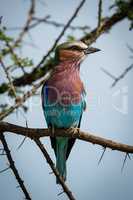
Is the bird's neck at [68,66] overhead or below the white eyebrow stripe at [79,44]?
below

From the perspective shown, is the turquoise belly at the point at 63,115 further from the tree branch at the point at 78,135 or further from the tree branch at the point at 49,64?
the tree branch at the point at 78,135

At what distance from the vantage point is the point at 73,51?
213 inches

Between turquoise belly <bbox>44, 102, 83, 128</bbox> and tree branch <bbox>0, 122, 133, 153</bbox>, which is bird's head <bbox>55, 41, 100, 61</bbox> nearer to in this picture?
turquoise belly <bbox>44, 102, 83, 128</bbox>

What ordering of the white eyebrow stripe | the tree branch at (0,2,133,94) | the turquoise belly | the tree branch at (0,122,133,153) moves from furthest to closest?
the white eyebrow stripe
the tree branch at (0,2,133,94)
the turquoise belly
the tree branch at (0,122,133,153)

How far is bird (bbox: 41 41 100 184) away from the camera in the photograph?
199 inches

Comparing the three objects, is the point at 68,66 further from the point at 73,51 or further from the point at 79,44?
the point at 79,44

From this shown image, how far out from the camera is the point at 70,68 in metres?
5.41

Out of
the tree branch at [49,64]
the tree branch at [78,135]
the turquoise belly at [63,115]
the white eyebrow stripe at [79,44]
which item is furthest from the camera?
the white eyebrow stripe at [79,44]

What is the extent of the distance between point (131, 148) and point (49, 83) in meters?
1.74

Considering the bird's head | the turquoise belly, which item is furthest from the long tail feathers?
the bird's head

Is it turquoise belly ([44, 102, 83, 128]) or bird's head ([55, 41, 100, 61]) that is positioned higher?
bird's head ([55, 41, 100, 61])

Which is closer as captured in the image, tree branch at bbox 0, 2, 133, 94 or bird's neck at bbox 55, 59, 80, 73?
tree branch at bbox 0, 2, 133, 94

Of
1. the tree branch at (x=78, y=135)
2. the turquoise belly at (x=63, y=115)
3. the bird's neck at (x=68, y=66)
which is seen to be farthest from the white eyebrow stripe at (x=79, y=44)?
the tree branch at (x=78, y=135)

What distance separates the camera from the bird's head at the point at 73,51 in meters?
5.32
